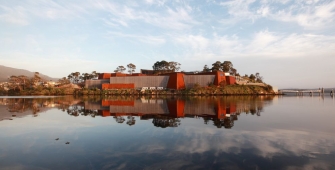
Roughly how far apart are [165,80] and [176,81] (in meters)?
6.32

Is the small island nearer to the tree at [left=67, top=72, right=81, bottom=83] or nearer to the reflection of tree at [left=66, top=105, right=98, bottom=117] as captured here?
the tree at [left=67, top=72, right=81, bottom=83]

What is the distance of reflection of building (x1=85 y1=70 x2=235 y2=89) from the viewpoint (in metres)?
72.2

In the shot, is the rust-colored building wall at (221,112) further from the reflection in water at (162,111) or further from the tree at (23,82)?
the tree at (23,82)

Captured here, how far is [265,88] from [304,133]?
70.9 meters

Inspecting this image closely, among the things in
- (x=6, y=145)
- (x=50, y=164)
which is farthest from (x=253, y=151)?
(x=6, y=145)

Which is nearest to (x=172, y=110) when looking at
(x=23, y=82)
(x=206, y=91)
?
(x=206, y=91)

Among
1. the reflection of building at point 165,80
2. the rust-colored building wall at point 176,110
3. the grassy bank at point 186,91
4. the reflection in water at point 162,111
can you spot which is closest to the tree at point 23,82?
the grassy bank at point 186,91

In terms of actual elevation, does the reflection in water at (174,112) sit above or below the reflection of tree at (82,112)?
above

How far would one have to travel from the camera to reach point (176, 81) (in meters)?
71.8

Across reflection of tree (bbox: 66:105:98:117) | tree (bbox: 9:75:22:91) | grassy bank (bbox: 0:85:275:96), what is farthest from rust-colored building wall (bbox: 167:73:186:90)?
tree (bbox: 9:75:22:91)

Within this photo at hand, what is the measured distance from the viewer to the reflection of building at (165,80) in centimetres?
7225

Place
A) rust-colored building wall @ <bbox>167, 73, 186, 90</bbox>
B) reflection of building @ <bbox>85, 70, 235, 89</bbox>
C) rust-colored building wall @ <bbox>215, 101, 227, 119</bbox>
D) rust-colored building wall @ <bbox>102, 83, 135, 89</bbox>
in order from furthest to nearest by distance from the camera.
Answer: rust-colored building wall @ <bbox>102, 83, 135, 89</bbox> < reflection of building @ <bbox>85, 70, 235, 89</bbox> < rust-colored building wall @ <bbox>167, 73, 186, 90</bbox> < rust-colored building wall @ <bbox>215, 101, 227, 119</bbox>

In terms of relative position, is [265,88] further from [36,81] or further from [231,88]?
[36,81]

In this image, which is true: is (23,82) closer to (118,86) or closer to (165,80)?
(118,86)
